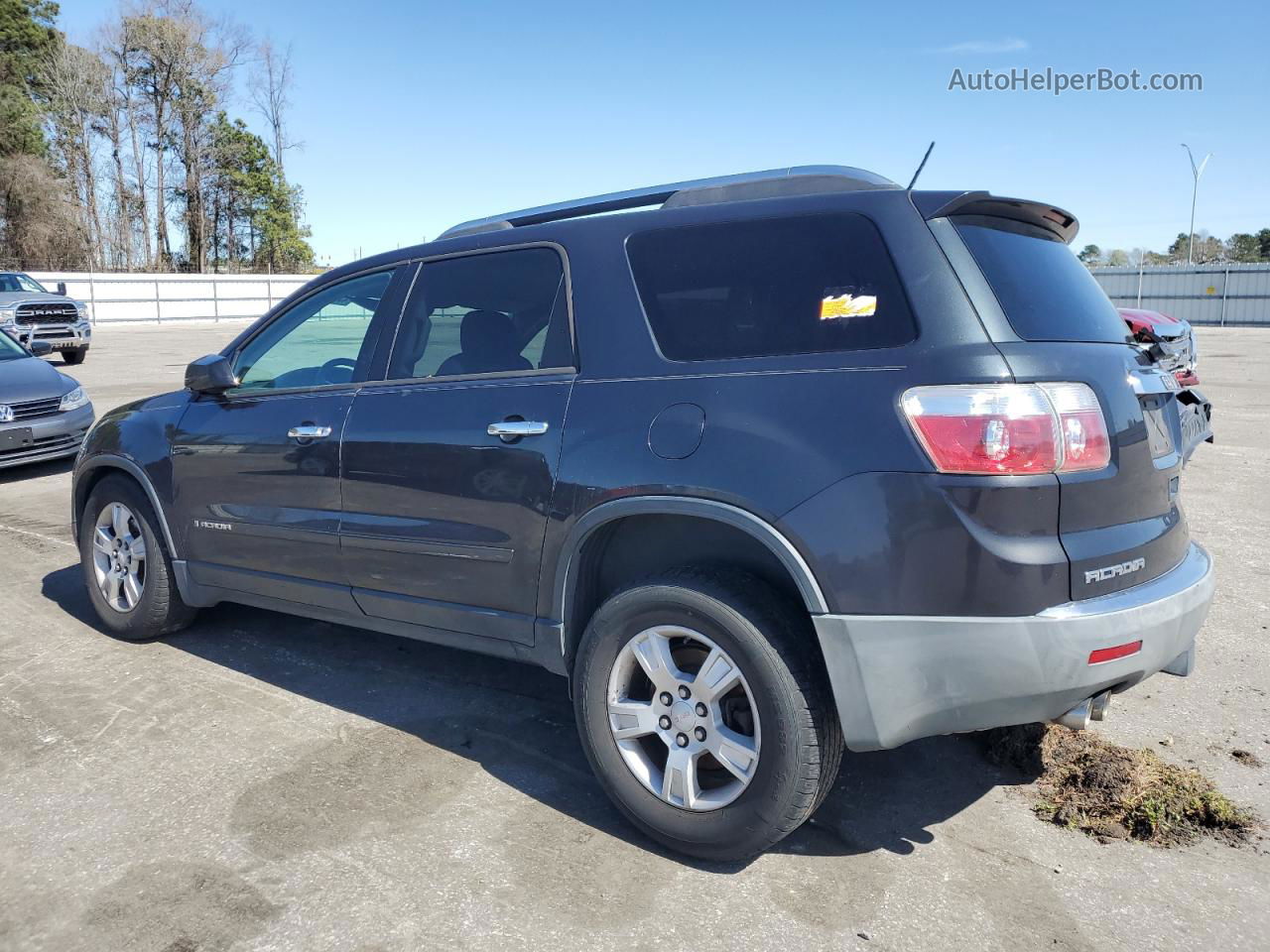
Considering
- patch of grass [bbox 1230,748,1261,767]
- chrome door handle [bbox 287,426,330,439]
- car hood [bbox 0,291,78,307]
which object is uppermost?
car hood [bbox 0,291,78,307]

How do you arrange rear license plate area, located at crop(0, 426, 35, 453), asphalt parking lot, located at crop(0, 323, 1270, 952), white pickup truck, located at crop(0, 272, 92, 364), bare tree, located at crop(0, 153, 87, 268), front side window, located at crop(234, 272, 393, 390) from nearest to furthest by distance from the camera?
asphalt parking lot, located at crop(0, 323, 1270, 952), front side window, located at crop(234, 272, 393, 390), rear license plate area, located at crop(0, 426, 35, 453), white pickup truck, located at crop(0, 272, 92, 364), bare tree, located at crop(0, 153, 87, 268)

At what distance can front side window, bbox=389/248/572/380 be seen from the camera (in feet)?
11.3

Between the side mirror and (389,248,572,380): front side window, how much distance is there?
3.10 feet

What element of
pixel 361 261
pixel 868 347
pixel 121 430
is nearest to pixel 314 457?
pixel 361 261

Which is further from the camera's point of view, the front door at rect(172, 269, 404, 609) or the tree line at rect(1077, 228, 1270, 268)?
the tree line at rect(1077, 228, 1270, 268)

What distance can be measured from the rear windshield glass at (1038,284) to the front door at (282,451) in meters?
2.19

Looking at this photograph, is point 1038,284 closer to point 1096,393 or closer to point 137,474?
point 1096,393

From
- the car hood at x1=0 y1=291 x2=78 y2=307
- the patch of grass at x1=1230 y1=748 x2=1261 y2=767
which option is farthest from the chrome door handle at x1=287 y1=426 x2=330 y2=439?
the car hood at x1=0 y1=291 x2=78 y2=307

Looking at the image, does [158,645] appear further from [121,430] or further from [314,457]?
[314,457]

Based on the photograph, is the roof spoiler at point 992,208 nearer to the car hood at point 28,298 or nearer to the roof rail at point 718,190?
the roof rail at point 718,190

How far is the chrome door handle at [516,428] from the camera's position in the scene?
10.7ft

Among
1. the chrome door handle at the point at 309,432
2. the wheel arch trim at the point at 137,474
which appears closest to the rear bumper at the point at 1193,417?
the chrome door handle at the point at 309,432

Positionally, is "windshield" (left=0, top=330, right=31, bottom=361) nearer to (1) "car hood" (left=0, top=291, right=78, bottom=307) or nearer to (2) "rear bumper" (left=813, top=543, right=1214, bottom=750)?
(2) "rear bumper" (left=813, top=543, right=1214, bottom=750)

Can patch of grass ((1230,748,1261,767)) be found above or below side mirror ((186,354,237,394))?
below
